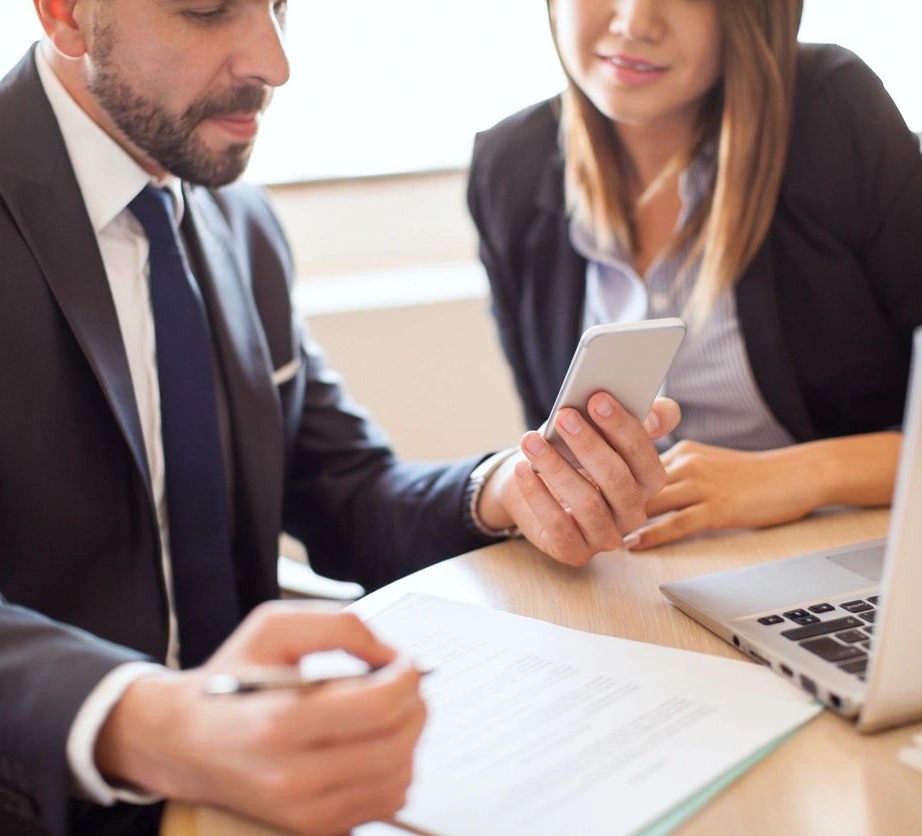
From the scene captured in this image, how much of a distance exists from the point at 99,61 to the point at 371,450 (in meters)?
0.55

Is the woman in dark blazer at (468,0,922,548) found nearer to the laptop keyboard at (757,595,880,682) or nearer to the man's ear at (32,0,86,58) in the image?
the laptop keyboard at (757,595,880,682)

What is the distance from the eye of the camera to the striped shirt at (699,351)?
4.58ft

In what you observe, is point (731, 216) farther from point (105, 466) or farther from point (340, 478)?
point (105, 466)

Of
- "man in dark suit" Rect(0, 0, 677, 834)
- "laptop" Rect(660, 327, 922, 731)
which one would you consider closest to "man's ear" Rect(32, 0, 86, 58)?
"man in dark suit" Rect(0, 0, 677, 834)

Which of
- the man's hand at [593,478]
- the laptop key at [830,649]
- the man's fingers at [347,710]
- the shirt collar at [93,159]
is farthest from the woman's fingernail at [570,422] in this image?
the shirt collar at [93,159]

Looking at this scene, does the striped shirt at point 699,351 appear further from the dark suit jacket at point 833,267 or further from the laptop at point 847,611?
the laptop at point 847,611

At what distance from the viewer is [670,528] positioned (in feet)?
3.34

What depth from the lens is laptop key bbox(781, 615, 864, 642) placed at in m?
0.76

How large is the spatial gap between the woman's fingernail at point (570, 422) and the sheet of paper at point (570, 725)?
6.5 inches

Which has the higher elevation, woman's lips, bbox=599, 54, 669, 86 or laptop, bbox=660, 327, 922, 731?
woman's lips, bbox=599, 54, 669, 86

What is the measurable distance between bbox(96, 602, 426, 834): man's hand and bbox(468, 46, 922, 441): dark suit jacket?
0.93 metres

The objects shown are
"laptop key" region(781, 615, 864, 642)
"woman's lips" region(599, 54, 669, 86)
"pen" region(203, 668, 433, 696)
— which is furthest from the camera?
"woman's lips" region(599, 54, 669, 86)

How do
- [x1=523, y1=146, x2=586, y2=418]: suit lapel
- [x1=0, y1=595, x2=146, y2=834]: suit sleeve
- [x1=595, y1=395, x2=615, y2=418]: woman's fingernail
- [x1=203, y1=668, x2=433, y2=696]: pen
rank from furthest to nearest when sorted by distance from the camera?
[x1=523, y1=146, x2=586, y2=418]: suit lapel
[x1=595, y1=395, x2=615, y2=418]: woman's fingernail
[x1=0, y1=595, x2=146, y2=834]: suit sleeve
[x1=203, y1=668, x2=433, y2=696]: pen

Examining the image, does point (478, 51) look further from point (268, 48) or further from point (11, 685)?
point (11, 685)
